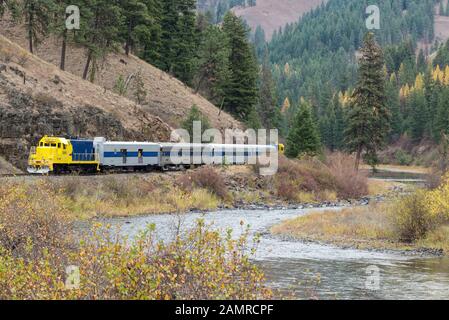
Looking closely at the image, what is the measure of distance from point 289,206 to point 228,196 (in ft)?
17.8

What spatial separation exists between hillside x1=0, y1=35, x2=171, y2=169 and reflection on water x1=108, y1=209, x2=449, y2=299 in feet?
62.6

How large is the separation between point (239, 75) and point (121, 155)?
39.8 metres

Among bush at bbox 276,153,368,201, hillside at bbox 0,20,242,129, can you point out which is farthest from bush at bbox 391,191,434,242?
hillside at bbox 0,20,242,129

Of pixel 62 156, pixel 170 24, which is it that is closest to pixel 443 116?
pixel 170 24

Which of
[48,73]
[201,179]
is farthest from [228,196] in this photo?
[48,73]

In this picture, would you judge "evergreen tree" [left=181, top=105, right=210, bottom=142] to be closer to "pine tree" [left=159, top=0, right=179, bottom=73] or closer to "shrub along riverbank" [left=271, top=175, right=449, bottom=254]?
"pine tree" [left=159, top=0, right=179, bottom=73]

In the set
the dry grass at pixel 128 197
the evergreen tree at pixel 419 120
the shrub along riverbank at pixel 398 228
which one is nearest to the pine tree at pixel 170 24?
the dry grass at pixel 128 197

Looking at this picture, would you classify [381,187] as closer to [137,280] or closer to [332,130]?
[137,280]

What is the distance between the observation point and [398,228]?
118ft

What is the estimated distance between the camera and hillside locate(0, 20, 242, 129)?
79.3m

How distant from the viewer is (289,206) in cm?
5881

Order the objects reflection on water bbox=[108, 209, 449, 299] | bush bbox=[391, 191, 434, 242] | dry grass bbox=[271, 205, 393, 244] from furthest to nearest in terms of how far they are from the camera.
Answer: dry grass bbox=[271, 205, 393, 244]
bush bbox=[391, 191, 434, 242]
reflection on water bbox=[108, 209, 449, 299]

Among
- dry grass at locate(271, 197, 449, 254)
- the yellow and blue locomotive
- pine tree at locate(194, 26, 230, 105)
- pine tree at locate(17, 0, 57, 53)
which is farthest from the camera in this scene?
pine tree at locate(194, 26, 230, 105)
